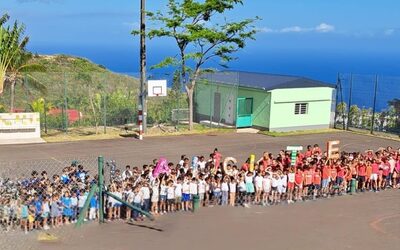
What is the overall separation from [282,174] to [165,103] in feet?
57.4

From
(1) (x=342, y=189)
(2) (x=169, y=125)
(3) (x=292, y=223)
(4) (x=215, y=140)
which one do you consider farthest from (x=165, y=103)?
(3) (x=292, y=223)

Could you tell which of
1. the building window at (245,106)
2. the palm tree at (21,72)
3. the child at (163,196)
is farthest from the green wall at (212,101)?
the child at (163,196)

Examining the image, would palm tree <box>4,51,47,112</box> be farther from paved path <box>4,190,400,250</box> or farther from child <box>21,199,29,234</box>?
child <box>21,199,29,234</box>

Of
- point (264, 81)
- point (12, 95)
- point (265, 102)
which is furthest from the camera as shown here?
point (264, 81)

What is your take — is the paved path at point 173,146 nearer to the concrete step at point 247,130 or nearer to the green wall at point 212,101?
the concrete step at point 247,130

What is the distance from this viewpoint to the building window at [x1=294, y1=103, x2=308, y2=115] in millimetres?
34844

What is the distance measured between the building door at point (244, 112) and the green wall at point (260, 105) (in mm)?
257

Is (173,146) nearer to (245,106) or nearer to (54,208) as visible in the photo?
(245,106)

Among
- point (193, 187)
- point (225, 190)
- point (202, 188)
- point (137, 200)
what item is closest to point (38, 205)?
point (137, 200)

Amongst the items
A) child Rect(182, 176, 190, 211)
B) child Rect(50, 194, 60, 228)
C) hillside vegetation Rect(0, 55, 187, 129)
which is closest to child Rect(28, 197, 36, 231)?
child Rect(50, 194, 60, 228)

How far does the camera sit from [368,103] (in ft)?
118

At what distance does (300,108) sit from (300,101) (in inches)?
19.0

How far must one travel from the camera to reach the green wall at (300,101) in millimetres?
33844

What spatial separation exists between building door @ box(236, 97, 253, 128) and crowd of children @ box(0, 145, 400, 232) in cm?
1283
